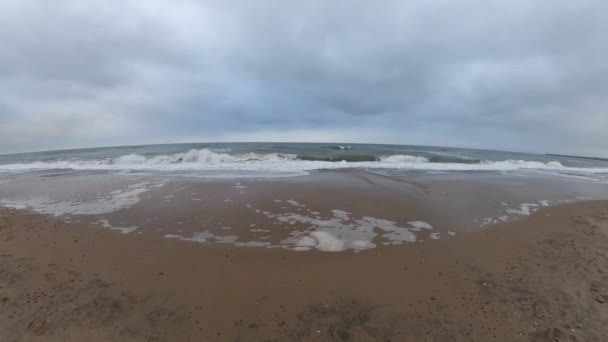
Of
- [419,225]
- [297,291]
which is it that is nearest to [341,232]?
[419,225]

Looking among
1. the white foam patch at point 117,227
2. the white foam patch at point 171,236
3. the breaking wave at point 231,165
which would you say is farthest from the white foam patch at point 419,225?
the breaking wave at point 231,165

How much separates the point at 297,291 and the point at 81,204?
793 cm

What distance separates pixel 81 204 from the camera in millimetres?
7719

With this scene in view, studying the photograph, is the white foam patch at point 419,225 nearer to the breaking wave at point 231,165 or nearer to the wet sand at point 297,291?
the wet sand at point 297,291

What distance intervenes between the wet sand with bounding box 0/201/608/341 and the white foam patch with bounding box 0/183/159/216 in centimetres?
184

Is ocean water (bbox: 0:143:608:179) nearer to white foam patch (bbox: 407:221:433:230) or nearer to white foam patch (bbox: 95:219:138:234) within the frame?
white foam patch (bbox: 95:219:138:234)

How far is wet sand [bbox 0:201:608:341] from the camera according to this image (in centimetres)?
277

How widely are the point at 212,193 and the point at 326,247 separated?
550 centimetres

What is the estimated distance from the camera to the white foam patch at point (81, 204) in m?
7.05

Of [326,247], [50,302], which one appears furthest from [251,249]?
[50,302]

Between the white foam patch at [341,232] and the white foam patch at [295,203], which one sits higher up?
the white foam patch at [295,203]

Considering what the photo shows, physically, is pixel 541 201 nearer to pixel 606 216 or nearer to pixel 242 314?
pixel 606 216

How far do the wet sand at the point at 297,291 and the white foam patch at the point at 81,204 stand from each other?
1838mm

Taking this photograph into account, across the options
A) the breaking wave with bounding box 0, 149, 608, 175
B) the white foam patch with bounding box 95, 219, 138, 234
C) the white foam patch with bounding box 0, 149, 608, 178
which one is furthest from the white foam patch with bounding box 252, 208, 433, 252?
the breaking wave with bounding box 0, 149, 608, 175
